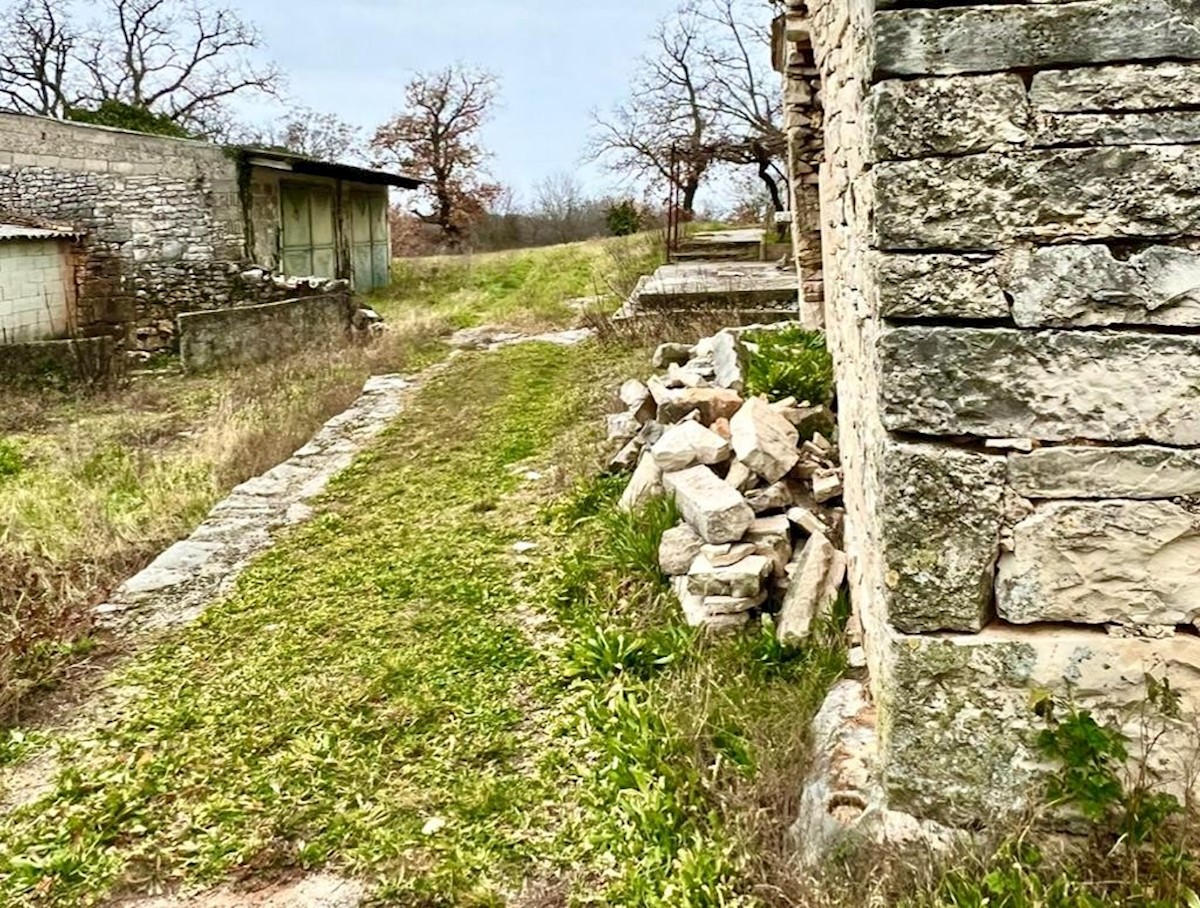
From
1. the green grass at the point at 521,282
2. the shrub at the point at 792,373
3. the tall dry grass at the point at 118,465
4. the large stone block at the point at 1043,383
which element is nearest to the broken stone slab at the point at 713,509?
the shrub at the point at 792,373

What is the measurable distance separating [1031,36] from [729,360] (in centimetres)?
416

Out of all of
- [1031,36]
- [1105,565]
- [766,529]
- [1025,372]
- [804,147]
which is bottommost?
[766,529]

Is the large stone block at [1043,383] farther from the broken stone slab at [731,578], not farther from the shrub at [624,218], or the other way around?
the shrub at [624,218]

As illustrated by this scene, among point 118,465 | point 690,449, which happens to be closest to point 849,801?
point 690,449

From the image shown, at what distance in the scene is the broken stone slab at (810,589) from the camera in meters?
3.38

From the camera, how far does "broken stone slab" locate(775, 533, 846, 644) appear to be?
338 cm

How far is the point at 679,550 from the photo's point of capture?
3.93m

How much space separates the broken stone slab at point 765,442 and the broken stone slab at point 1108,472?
7.18 ft

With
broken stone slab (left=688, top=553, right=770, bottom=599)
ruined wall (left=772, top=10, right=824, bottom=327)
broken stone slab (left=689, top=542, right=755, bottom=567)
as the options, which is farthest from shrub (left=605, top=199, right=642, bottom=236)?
broken stone slab (left=688, top=553, right=770, bottom=599)

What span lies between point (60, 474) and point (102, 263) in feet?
26.0

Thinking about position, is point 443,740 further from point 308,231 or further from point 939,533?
point 308,231

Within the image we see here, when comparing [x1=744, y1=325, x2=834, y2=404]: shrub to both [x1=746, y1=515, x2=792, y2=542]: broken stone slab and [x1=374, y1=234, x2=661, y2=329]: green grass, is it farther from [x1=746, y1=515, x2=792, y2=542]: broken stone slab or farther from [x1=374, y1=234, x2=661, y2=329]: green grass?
[x1=374, y1=234, x2=661, y2=329]: green grass

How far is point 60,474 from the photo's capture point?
6.87 meters

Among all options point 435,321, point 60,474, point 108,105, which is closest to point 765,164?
point 435,321
